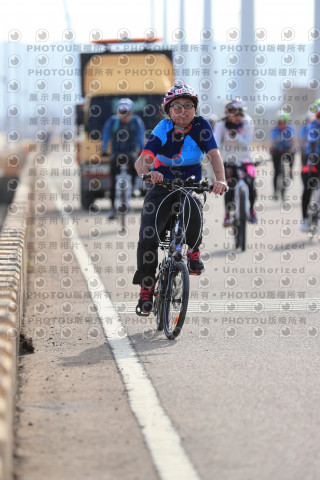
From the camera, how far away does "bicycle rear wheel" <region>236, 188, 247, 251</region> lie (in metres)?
14.8

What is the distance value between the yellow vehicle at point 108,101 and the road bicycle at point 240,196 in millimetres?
8455

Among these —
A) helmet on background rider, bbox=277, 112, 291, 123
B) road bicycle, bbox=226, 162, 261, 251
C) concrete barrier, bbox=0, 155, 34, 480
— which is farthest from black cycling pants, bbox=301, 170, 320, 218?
helmet on background rider, bbox=277, 112, 291, 123

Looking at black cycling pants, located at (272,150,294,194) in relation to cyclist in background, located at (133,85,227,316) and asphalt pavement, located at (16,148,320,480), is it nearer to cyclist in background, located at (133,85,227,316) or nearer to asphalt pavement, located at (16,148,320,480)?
asphalt pavement, located at (16,148,320,480)

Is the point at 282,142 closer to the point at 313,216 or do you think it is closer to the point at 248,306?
the point at 313,216

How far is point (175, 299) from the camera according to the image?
8.50 metres

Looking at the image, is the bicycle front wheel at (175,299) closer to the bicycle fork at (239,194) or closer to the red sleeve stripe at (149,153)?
the red sleeve stripe at (149,153)

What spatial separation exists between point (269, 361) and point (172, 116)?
2065 mm

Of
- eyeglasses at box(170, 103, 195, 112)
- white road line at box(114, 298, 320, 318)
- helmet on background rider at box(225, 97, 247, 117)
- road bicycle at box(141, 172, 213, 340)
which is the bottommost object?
white road line at box(114, 298, 320, 318)

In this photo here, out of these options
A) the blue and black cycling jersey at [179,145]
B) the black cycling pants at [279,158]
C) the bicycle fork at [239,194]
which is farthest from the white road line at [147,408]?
the black cycling pants at [279,158]

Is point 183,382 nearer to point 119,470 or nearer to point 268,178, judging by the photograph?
point 119,470

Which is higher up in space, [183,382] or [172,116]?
[172,116]

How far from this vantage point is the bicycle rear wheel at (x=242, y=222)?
582 inches

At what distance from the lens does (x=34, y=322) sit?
9461 millimetres

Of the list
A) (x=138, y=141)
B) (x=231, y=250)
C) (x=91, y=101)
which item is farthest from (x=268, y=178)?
(x=231, y=250)
